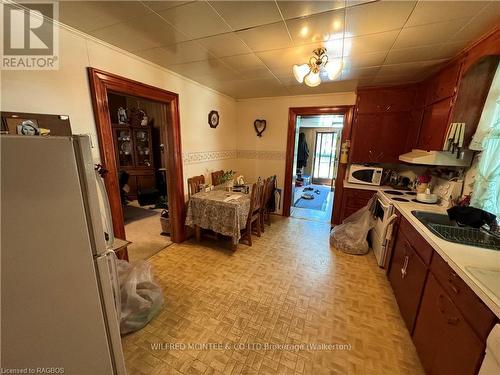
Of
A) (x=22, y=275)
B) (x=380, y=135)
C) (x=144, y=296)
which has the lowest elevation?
(x=144, y=296)

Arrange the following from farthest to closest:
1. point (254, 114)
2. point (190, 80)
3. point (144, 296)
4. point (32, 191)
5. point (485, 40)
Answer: point (254, 114)
point (190, 80)
point (144, 296)
point (485, 40)
point (32, 191)

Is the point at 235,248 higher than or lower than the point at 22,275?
lower

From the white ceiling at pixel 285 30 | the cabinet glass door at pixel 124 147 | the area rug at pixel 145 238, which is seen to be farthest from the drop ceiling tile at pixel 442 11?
the cabinet glass door at pixel 124 147

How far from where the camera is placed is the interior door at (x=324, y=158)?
23.6 ft

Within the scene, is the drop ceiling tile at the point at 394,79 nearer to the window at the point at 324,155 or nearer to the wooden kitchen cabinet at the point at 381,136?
the wooden kitchen cabinet at the point at 381,136

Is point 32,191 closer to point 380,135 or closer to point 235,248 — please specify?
point 235,248

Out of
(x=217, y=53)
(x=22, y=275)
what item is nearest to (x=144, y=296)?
(x=22, y=275)

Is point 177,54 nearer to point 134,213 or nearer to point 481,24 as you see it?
point 481,24

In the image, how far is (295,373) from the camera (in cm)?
134

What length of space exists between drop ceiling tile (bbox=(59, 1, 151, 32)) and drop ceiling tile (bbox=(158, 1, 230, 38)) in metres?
0.18

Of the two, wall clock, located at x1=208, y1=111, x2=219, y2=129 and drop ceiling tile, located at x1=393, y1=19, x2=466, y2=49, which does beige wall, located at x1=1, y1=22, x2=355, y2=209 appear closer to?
wall clock, located at x1=208, y1=111, x2=219, y2=129

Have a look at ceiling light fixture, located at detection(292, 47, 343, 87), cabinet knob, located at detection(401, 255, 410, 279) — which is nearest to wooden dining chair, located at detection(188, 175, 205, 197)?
ceiling light fixture, located at detection(292, 47, 343, 87)

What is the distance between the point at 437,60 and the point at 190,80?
291 centimetres

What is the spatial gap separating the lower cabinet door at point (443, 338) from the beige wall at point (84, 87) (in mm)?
2791
